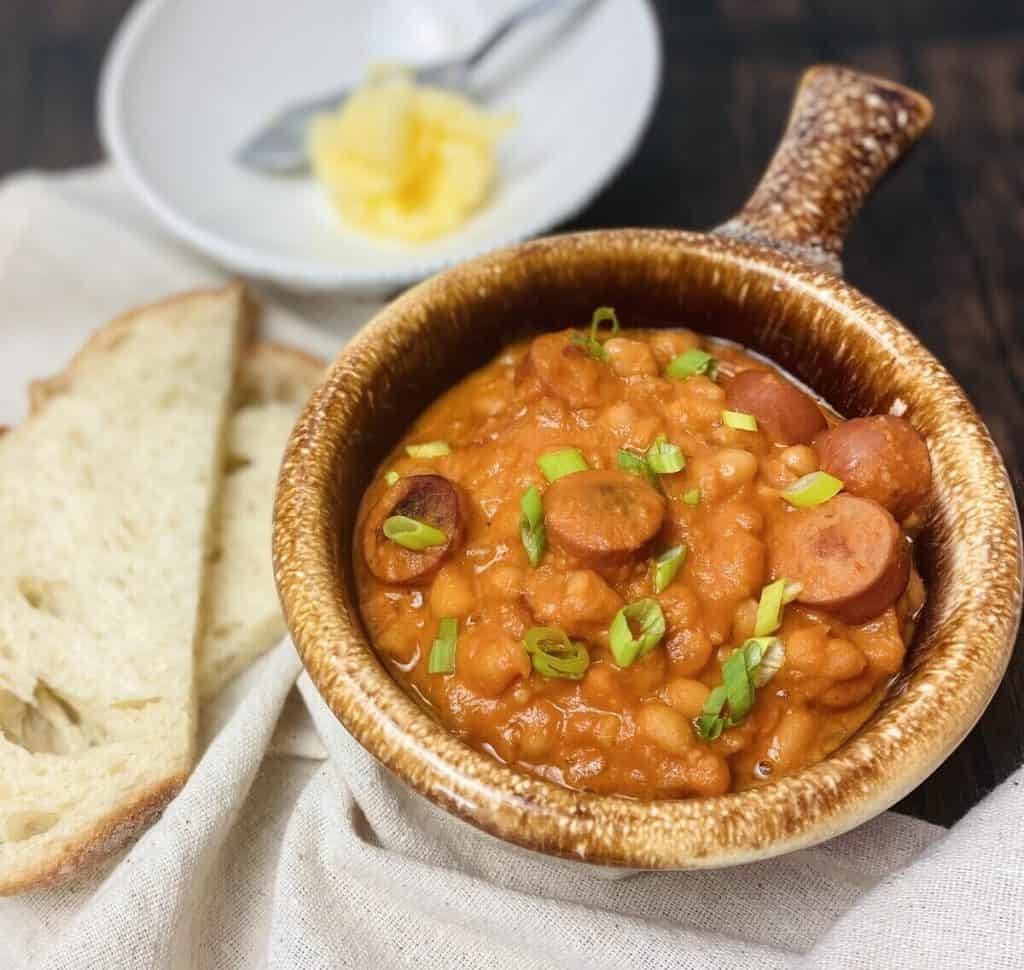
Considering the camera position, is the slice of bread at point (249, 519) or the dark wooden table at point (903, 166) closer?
the slice of bread at point (249, 519)

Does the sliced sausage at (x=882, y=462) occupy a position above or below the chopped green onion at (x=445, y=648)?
above

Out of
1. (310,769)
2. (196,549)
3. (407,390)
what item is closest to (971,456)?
(407,390)

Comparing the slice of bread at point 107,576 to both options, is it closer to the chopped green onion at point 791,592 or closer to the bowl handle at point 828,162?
the chopped green onion at point 791,592

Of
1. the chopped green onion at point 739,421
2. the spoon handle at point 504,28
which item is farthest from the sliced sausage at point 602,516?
the spoon handle at point 504,28

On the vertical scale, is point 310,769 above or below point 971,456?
below

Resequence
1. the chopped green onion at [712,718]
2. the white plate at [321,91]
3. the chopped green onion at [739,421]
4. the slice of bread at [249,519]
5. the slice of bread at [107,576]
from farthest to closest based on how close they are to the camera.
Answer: the white plate at [321,91]
the slice of bread at [249,519]
the slice of bread at [107,576]
the chopped green onion at [739,421]
the chopped green onion at [712,718]

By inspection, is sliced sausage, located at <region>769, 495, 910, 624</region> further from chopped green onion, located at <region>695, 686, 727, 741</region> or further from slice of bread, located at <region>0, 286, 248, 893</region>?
slice of bread, located at <region>0, 286, 248, 893</region>

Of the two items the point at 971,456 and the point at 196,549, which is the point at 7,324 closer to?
the point at 196,549
